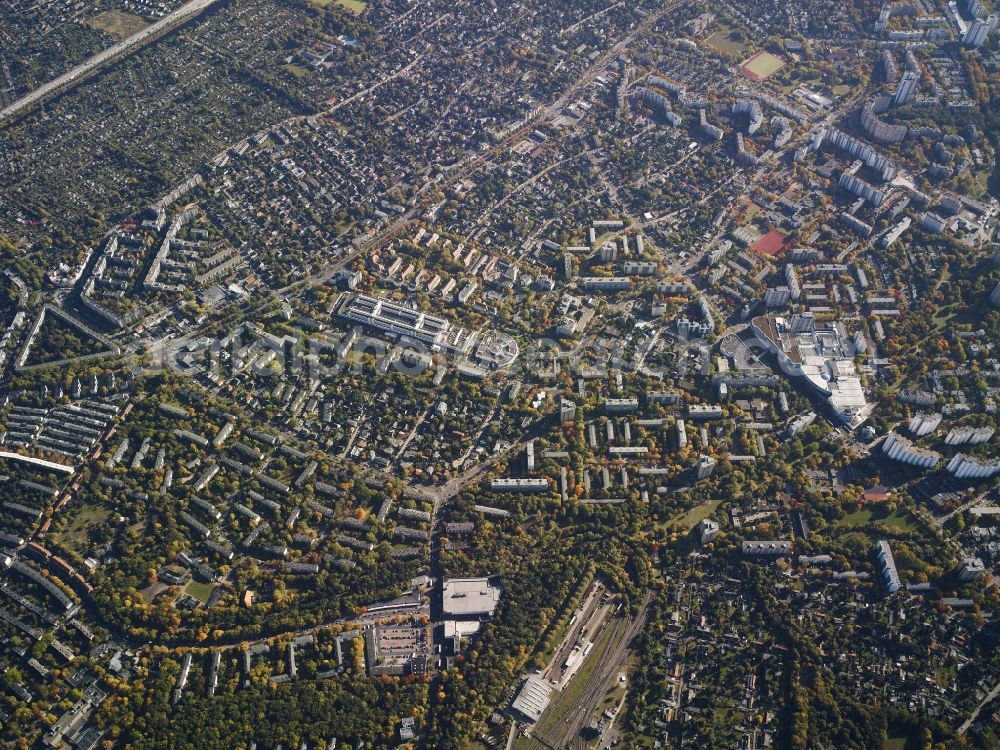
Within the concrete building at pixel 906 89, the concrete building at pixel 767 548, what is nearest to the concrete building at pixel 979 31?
the concrete building at pixel 906 89

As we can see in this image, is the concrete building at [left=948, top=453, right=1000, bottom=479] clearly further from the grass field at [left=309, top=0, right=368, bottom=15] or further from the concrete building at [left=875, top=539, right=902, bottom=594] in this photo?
the grass field at [left=309, top=0, right=368, bottom=15]

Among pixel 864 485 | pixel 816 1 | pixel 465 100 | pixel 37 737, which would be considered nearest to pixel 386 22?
pixel 465 100

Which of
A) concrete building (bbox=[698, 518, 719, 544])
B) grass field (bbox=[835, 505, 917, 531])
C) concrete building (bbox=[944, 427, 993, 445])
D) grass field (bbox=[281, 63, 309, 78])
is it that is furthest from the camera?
grass field (bbox=[281, 63, 309, 78])

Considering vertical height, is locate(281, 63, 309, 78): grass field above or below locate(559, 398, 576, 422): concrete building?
above

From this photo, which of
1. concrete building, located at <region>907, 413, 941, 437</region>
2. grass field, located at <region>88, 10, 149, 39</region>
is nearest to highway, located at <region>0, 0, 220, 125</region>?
grass field, located at <region>88, 10, 149, 39</region>

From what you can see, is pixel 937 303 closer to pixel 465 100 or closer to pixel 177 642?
pixel 465 100

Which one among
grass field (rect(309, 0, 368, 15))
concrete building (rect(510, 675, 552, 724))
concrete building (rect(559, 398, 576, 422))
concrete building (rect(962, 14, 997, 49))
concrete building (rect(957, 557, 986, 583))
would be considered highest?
concrete building (rect(962, 14, 997, 49))

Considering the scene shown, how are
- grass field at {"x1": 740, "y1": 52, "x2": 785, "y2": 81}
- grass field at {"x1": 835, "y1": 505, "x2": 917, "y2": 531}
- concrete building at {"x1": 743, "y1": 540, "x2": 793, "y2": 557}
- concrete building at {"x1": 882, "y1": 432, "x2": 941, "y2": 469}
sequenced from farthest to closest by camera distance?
grass field at {"x1": 740, "y1": 52, "x2": 785, "y2": 81} → concrete building at {"x1": 882, "y1": 432, "x2": 941, "y2": 469} → grass field at {"x1": 835, "y1": 505, "x2": 917, "y2": 531} → concrete building at {"x1": 743, "y1": 540, "x2": 793, "y2": 557}

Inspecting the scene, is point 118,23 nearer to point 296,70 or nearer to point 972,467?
point 296,70
